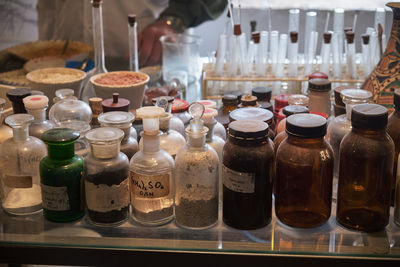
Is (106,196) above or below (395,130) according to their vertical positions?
below

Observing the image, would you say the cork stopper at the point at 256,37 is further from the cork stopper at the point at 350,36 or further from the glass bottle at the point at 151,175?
the glass bottle at the point at 151,175

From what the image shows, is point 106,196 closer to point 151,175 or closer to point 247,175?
point 151,175

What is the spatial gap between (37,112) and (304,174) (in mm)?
545

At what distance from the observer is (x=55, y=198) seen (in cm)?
95

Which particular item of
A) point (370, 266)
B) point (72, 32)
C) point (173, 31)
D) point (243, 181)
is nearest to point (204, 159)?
point (243, 181)

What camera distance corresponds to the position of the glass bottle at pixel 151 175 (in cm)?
92

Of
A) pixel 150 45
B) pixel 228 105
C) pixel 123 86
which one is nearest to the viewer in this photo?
pixel 228 105

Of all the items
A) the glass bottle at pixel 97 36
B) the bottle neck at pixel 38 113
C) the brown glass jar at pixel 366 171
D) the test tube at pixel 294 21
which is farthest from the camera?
the test tube at pixel 294 21

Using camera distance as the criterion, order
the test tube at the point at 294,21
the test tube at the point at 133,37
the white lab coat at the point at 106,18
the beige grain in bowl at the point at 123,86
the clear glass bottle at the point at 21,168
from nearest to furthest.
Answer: the clear glass bottle at the point at 21,168 → the beige grain in bowl at the point at 123,86 → the test tube at the point at 133,37 → the test tube at the point at 294,21 → the white lab coat at the point at 106,18

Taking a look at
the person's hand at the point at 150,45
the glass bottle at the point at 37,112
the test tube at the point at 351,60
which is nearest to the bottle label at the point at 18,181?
the glass bottle at the point at 37,112

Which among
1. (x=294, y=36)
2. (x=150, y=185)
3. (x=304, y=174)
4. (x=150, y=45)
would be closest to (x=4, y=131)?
(x=150, y=185)

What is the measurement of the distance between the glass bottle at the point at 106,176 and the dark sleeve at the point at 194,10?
5.24ft

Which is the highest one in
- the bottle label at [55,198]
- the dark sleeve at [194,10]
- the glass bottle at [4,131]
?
the dark sleeve at [194,10]

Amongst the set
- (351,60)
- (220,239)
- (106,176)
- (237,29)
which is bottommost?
(220,239)
